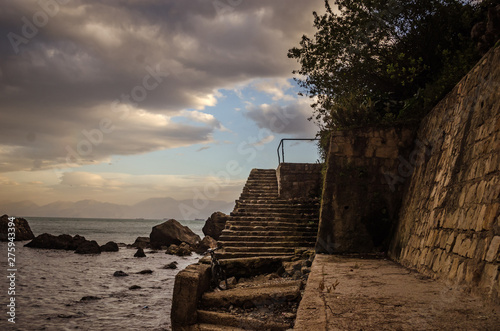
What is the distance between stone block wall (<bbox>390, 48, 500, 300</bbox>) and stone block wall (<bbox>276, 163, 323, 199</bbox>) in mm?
7318

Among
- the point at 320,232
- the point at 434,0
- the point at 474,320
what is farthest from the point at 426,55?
the point at 474,320

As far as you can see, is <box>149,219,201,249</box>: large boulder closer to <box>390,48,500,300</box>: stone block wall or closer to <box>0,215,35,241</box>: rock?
<box>0,215,35,241</box>: rock

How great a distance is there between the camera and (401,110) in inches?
338

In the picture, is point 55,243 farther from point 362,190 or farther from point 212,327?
point 362,190

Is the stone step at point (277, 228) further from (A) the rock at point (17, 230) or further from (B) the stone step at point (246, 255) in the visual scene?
(A) the rock at point (17, 230)

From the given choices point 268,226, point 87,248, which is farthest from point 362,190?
point 87,248

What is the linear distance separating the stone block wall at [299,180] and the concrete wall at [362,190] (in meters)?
5.67

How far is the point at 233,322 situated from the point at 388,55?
8765 mm

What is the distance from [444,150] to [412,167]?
1914mm

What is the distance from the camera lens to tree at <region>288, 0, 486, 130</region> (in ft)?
28.0

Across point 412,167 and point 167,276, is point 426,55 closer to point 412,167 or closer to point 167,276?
point 412,167

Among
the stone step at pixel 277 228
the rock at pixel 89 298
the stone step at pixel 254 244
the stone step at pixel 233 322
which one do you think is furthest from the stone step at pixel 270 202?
the stone step at pixel 233 322

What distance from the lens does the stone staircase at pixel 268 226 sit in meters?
9.72

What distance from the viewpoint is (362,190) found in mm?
7988
